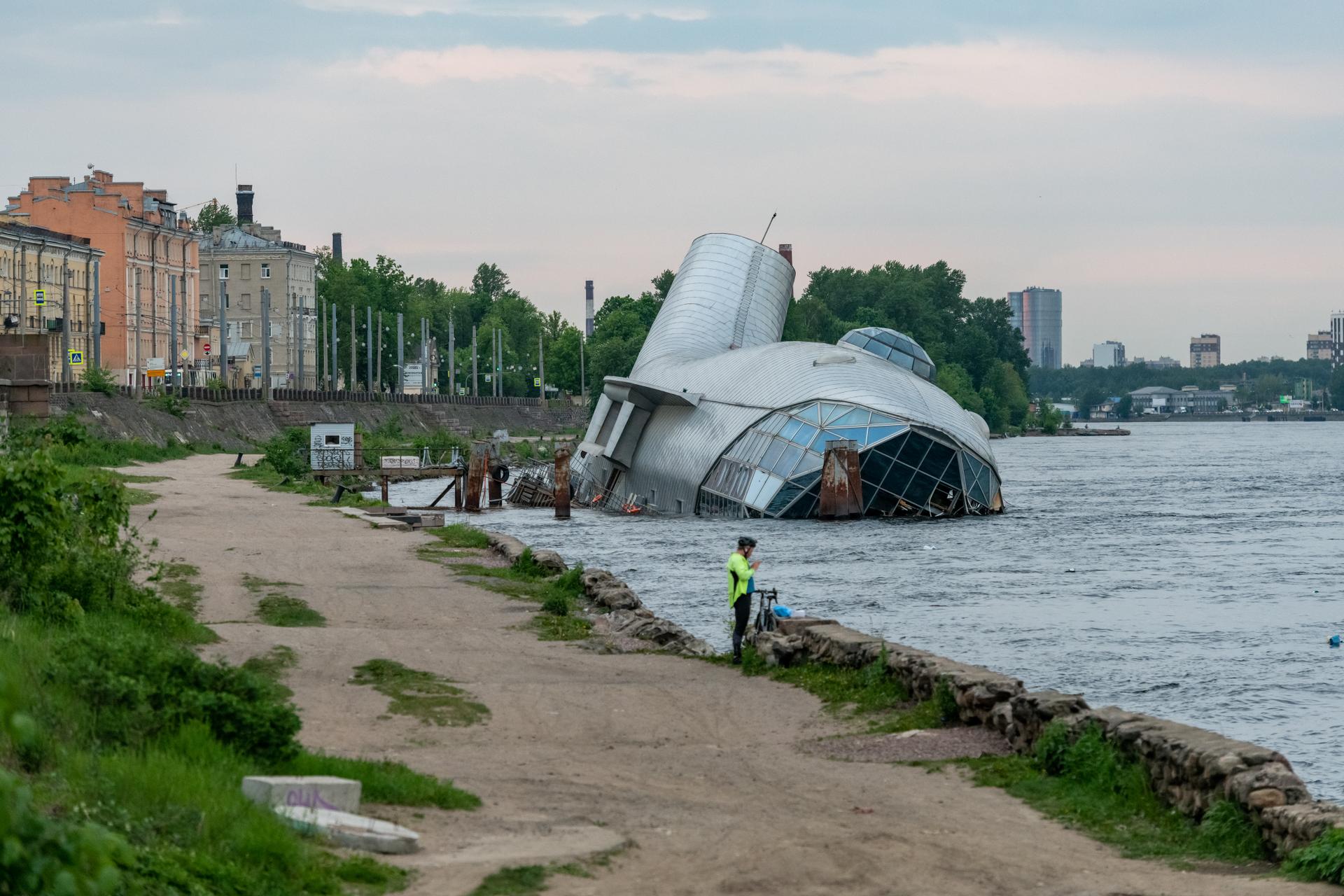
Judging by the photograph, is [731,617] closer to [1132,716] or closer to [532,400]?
[1132,716]

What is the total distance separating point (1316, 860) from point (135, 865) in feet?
26.0

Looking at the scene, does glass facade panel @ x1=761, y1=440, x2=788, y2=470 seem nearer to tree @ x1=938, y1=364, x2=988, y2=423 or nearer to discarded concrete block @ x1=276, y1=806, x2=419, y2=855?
discarded concrete block @ x1=276, y1=806, x2=419, y2=855

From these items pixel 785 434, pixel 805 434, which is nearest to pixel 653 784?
pixel 805 434

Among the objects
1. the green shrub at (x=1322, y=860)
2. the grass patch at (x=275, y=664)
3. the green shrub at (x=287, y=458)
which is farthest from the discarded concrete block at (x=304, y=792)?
the green shrub at (x=287, y=458)

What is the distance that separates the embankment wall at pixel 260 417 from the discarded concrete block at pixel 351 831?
6275cm

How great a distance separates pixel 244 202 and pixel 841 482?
394 ft

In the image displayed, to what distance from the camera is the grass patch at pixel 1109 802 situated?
1312cm

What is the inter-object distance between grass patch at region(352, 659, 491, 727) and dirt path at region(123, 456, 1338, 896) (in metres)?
0.22

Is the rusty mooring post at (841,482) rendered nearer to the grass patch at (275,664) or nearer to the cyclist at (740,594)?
the cyclist at (740,594)

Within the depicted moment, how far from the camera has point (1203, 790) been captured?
1391cm

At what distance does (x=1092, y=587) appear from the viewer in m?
40.2

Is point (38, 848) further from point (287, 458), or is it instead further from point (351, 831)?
point (287, 458)

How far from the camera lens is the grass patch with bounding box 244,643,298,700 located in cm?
1881

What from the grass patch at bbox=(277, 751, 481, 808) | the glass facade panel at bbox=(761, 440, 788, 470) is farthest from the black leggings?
the glass facade panel at bbox=(761, 440, 788, 470)
